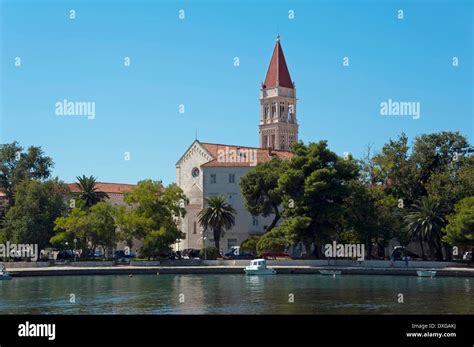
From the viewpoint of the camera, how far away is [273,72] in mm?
123375

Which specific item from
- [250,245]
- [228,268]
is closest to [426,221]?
[250,245]

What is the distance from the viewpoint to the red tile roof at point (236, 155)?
307ft

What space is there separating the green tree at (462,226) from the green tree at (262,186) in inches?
759

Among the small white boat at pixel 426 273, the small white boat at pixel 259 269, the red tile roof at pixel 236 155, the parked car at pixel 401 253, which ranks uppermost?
the red tile roof at pixel 236 155

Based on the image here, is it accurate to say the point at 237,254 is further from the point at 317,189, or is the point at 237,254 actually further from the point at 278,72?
the point at 278,72

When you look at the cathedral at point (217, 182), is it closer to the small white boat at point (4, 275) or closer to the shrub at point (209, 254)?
the shrub at point (209, 254)

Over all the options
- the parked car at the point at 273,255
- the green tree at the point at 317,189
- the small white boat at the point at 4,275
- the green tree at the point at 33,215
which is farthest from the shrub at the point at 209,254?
the small white boat at the point at 4,275

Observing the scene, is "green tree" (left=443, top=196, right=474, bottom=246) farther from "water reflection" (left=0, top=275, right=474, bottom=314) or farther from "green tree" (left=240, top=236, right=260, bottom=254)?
"green tree" (left=240, top=236, right=260, bottom=254)

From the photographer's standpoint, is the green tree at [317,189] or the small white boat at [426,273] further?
the green tree at [317,189]

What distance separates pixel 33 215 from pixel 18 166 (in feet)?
51.5

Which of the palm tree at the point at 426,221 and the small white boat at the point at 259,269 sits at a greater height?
the palm tree at the point at 426,221

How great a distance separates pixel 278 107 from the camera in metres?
124

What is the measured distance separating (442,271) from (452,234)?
4.24m
